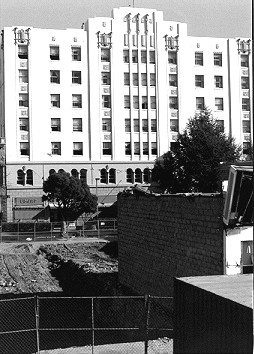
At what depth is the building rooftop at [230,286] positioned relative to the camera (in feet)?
32.9

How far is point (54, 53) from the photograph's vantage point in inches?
2707

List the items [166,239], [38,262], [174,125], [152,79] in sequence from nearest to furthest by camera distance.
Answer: [166,239] → [38,262] → [152,79] → [174,125]

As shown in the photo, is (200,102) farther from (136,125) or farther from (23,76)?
(23,76)

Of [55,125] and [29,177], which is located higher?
[55,125]

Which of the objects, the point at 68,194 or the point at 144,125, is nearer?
the point at 68,194

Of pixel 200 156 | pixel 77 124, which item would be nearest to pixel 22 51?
pixel 77 124

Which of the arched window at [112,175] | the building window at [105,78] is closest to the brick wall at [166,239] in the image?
the arched window at [112,175]

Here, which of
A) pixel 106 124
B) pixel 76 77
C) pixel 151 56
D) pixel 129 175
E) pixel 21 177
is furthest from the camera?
pixel 151 56

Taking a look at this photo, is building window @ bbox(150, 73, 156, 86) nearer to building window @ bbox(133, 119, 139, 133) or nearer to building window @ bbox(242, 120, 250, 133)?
building window @ bbox(133, 119, 139, 133)

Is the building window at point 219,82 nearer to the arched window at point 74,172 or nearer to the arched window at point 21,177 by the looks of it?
the arched window at point 74,172

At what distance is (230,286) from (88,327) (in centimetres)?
1547

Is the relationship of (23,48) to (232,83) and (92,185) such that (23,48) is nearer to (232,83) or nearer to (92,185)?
(92,185)

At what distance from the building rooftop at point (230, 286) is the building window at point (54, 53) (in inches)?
2327

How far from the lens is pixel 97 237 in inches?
2210
